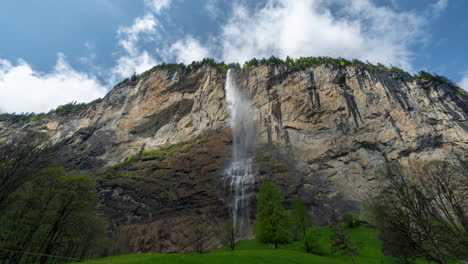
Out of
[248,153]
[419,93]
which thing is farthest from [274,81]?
[419,93]

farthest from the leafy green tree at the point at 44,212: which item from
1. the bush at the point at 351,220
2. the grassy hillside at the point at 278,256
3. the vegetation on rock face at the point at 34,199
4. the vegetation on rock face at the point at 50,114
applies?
the vegetation on rock face at the point at 50,114

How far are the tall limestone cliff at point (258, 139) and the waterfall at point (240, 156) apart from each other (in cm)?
176

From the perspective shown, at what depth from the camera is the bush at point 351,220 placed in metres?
40.8

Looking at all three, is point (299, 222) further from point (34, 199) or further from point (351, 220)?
point (34, 199)

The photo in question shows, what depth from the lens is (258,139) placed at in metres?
63.1

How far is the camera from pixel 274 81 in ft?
239

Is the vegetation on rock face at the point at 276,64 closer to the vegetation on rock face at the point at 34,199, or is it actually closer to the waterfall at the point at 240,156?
the waterfall at the point at 240,156

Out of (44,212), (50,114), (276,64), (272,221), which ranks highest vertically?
(276,64)

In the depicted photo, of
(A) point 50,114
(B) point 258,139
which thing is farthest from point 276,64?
(A) point 50,114

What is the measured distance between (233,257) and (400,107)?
59.0 metres

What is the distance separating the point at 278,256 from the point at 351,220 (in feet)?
86.7

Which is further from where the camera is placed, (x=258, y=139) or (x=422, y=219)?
(x=258, y=139)

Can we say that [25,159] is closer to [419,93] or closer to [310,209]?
[310,209]

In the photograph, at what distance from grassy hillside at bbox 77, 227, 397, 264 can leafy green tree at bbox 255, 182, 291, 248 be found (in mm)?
1462
